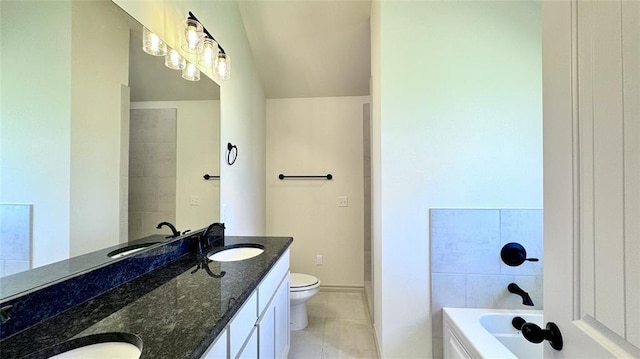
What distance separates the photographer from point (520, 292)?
1.72 metres

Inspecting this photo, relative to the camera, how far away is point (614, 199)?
0.51 m

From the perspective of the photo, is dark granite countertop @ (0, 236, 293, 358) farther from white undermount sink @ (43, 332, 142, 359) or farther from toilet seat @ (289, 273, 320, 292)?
toilet seat @ (289, 273, 320, 292)

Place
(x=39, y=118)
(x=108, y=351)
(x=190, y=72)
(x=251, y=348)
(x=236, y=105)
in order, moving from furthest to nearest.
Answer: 1. (x=236, y=105)
2. (x=190, y=72)
3. (x=251, y=348)
4. (x=39, y=118)
5. (x=108, y=351)

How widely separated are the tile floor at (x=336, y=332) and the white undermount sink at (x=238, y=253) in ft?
2.89

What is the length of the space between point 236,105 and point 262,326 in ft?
5.51

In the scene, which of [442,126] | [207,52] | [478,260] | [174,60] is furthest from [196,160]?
[478,260]

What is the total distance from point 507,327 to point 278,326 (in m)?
1.39

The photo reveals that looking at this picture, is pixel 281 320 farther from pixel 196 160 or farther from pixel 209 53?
pixel 209 53

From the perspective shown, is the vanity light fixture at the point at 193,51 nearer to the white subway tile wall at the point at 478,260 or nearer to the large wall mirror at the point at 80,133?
the large wall mirror at the point at 80,133

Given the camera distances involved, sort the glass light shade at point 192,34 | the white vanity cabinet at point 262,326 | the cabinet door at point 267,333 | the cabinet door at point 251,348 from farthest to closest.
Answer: the glass light shade at point 192,34, the cabinet door at point 267,333, the cabinet door at point 251,348, the white vanity cabinet at point 262,326

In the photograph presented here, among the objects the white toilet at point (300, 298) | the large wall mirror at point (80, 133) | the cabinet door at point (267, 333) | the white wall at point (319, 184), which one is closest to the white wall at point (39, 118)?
the large wall mirror at point (80, 133)

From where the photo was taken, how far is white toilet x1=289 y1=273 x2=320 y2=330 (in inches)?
92.4

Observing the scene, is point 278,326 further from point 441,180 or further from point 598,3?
point 598,3

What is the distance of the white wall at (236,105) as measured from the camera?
1526mm
